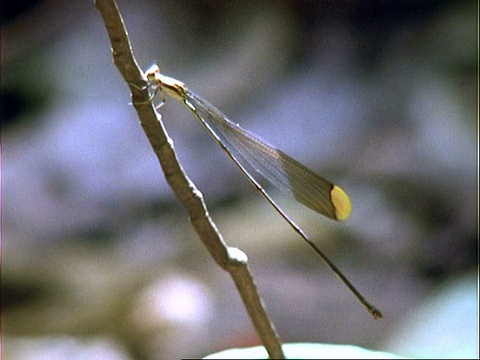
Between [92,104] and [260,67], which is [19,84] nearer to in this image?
[92,104]

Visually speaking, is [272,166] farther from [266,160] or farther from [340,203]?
[340,203]

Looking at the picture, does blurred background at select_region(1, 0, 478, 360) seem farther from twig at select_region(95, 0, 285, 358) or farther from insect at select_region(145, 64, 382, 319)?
twig at select_region(95, 0, 285, 358)

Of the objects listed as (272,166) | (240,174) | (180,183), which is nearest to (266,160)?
(272,166)

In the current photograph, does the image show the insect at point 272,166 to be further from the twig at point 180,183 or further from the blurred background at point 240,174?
the blurred background at point 240,174

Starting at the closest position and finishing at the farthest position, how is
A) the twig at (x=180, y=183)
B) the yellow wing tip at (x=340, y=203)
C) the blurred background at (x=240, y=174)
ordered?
the twig at (x=180, y=183) → the yellow wing tip at (x=340, y=203) → the blurred background at (x=240, y=174)

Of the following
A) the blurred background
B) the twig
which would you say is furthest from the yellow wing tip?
the blurred background

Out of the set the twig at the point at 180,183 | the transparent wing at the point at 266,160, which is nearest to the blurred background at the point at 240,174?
the transparent wing at the point at 266,160
